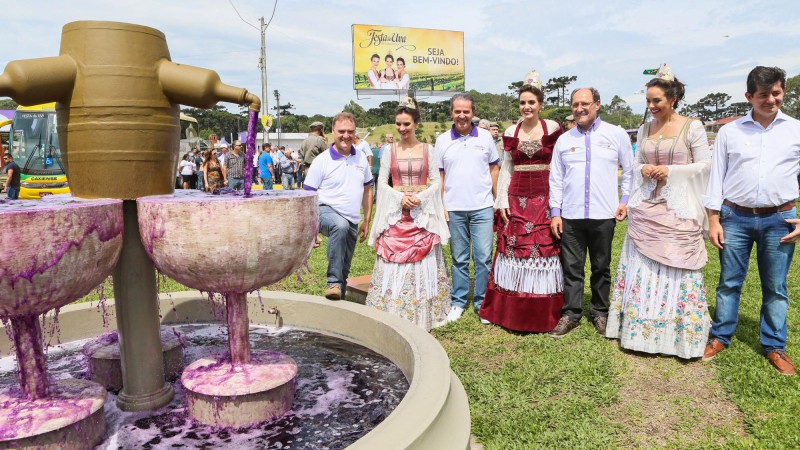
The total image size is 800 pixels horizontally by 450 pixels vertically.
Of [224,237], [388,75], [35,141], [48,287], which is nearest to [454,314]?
[224,237]

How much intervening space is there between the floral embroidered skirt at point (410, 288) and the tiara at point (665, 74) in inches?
74.9

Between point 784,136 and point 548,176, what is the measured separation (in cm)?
147

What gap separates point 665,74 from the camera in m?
3.49

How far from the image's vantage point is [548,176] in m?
4.12

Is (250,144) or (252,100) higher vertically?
(252,100)

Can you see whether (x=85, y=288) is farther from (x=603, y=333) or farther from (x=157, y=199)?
(x=603, y=333)

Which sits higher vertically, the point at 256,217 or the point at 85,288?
the point at 256,217

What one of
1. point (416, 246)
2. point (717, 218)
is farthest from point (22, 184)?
point (717, 218)

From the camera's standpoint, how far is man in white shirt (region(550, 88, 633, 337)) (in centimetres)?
379

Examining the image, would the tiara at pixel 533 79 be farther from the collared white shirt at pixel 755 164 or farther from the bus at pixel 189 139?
the bus at pixel 189 139

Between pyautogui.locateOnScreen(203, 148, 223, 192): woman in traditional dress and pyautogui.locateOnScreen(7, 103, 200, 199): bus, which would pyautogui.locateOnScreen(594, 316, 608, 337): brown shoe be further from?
pyautogui.locateOnScreen(7, 103, 200, 199): bus

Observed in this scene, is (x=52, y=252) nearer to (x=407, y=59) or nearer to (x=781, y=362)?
(x=781, y=362)

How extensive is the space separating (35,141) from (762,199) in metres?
17.1

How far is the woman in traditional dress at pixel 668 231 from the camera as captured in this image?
344cm
